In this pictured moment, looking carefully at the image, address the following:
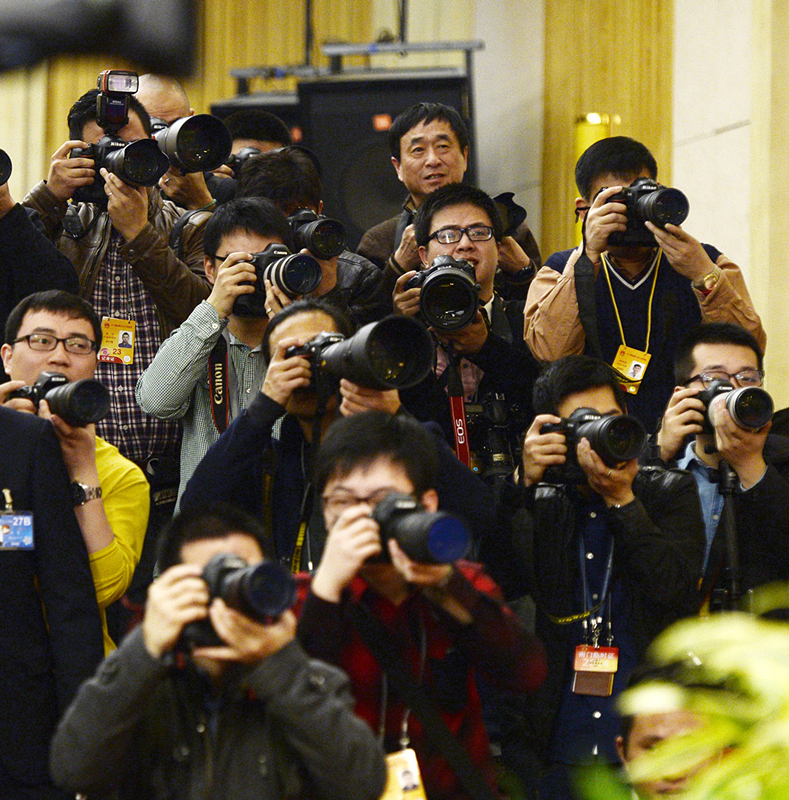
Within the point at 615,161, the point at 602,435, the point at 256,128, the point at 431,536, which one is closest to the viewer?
the point at 431,536

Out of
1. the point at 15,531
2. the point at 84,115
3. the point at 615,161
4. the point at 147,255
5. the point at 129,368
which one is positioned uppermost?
the point at 84,115

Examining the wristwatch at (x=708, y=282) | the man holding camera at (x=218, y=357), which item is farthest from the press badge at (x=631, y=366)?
the man holding camera at (x=218, y=357)

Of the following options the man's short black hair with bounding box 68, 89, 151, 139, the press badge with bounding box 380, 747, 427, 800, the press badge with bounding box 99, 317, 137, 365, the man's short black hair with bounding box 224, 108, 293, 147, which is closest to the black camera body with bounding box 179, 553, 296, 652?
the press badge with bounding box 380, 747, 427, 800

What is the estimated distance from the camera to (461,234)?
268 cm

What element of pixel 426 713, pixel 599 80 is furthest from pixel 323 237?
pixel 599 80

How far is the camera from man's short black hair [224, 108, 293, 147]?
3.69 meters

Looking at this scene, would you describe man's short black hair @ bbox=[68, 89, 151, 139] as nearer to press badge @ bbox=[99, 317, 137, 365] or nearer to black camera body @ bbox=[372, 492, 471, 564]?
press badge @ bbox=[99, 317, 137, 365]

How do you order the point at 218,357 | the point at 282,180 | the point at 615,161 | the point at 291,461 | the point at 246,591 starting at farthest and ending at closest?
the point at 282,180
the point at 615,161
the point at 218,357
the point at 291,461
the point at 246,591

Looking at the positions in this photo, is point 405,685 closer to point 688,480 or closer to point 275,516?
point 275,516

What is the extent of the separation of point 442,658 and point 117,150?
1406 mm

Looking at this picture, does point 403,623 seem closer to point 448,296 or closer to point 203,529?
point 203,529

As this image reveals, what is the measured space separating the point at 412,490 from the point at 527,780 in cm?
66

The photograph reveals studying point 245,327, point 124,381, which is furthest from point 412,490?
point 124,381

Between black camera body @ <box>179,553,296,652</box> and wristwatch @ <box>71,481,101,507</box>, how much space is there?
0.78 meters
